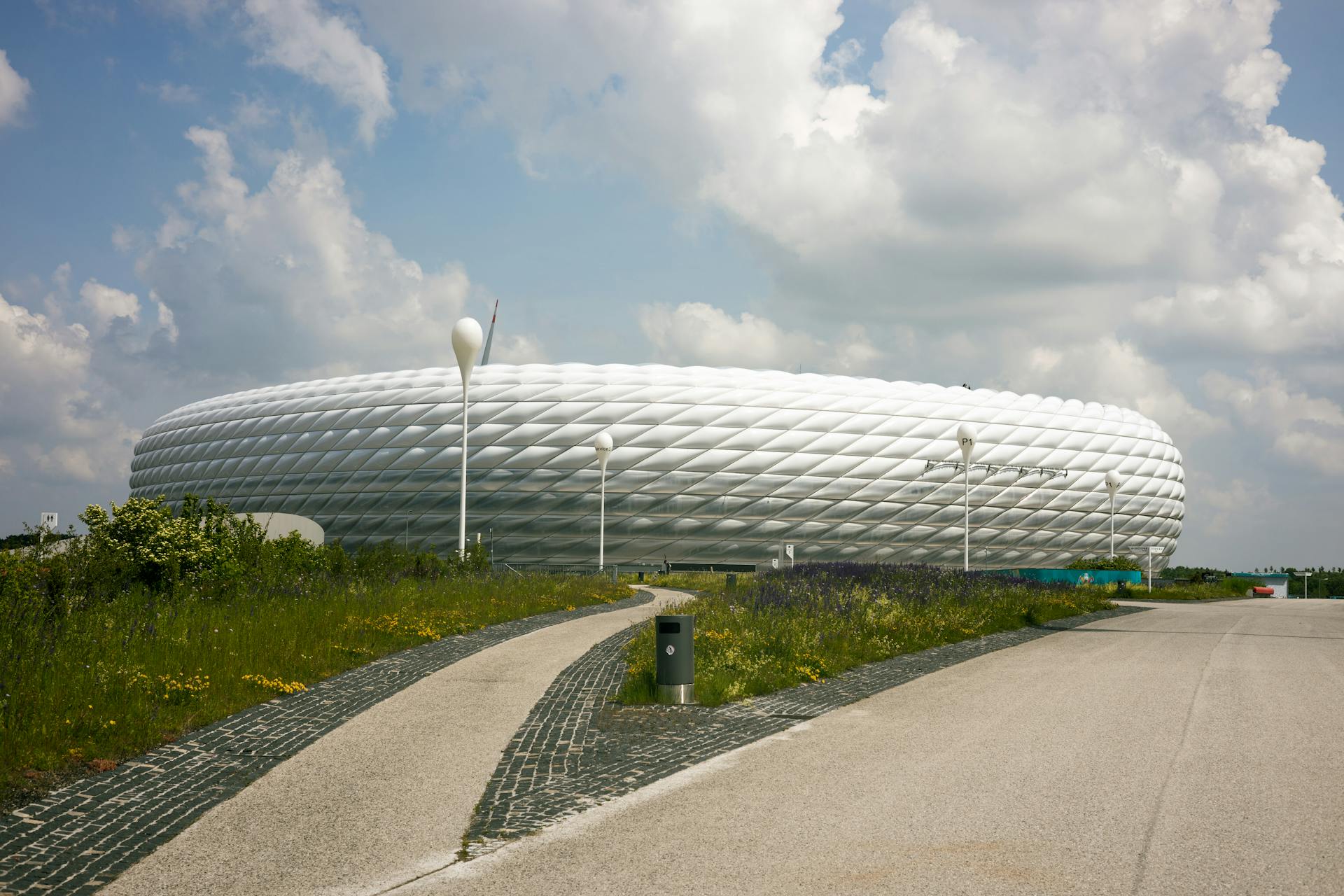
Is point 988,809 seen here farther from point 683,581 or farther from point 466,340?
point 683,581

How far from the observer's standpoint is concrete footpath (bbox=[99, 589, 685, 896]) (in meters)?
4.67

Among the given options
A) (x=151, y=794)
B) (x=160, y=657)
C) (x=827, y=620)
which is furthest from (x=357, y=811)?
(x=827, y=620)

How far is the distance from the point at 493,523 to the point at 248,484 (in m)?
16.5

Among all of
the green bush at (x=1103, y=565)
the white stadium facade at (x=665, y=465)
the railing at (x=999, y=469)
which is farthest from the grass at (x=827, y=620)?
the railing at (x=999, y=469)

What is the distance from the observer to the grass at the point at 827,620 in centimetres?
1070

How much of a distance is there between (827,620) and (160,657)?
849cm

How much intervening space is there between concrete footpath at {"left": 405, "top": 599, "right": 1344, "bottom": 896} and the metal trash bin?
4.45 ft

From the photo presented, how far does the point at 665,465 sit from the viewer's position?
52875mm

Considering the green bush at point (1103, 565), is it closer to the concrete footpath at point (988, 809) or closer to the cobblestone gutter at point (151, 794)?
the concrete footpath at point (988, 809)

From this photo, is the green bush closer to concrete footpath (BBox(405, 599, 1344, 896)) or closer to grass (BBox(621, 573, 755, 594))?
grass (BBox(621, 573, 755, 594))

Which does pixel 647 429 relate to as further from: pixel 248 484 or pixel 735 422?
pixel 248 484

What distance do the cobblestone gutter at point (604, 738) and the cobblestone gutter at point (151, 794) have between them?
160 cm

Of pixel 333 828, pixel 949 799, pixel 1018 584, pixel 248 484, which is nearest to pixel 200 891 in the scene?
pixel 333 828

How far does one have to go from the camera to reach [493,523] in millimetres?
53375
